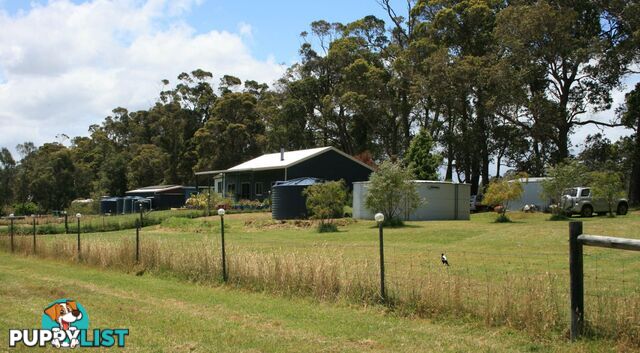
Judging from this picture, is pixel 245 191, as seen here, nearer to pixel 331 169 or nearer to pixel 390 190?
pixel 331 169

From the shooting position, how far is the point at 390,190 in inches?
1108

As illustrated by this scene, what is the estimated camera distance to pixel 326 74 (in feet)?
201

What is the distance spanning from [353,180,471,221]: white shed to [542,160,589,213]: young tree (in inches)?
180

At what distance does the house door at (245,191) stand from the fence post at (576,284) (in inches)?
1748

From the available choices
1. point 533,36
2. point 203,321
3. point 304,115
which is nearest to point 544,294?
point 203,321

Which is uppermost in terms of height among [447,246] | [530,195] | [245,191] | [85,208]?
[245,191]

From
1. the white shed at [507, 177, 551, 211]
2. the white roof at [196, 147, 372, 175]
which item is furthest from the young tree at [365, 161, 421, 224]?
the white roof at [196, 147, 372, 175]

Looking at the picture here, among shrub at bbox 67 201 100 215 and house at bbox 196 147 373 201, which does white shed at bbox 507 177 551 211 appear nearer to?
house at bbox 196 147 373 201

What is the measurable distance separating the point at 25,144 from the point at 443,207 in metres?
77.3

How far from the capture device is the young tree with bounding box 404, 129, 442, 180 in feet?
145

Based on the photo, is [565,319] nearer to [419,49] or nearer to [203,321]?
[203,321]

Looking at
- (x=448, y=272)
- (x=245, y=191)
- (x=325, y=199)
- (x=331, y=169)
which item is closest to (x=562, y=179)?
(x=325, y=199)

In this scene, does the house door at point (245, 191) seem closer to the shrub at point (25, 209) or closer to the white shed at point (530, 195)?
the white shed at point (530, 195)

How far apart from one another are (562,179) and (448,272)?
24107 mm
